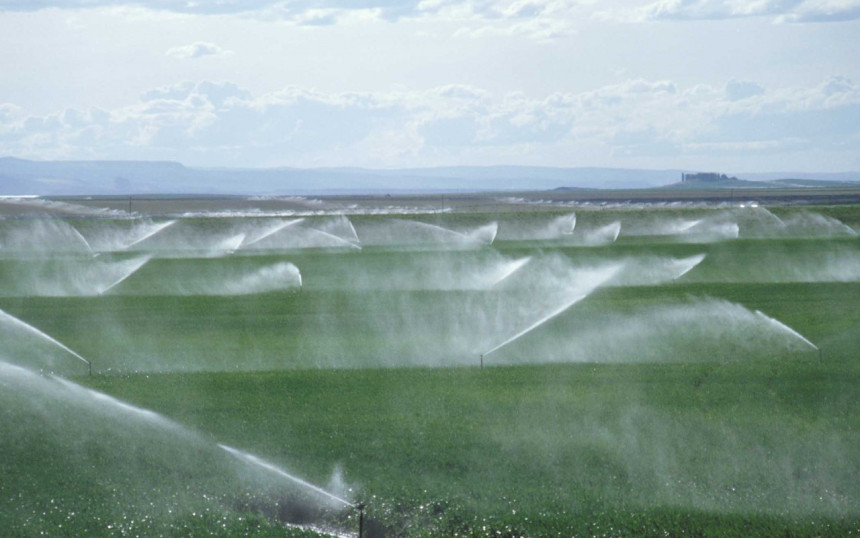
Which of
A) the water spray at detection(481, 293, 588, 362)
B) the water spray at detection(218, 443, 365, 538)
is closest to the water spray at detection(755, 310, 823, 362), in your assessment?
the water spray at detection(481, 293, 588, 362)

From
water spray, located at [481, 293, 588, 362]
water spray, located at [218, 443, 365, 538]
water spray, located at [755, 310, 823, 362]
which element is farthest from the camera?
water spray, located at [481, 293, 588, 362]

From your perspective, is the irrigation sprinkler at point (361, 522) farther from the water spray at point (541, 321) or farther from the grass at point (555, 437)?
the water spray at point (541, 321)

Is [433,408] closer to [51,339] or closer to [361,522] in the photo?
[361,522]

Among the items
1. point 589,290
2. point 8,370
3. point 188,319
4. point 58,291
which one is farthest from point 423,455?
point 58,291

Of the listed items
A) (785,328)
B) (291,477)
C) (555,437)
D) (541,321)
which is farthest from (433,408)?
(785,328)

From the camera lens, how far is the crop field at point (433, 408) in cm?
1623

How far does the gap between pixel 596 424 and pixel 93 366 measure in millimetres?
14288

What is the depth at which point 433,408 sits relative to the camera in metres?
21.7

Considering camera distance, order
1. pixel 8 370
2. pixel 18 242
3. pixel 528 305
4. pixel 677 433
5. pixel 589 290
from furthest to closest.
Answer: pixel 18 242 < pixel 589 290 < pixel 528 305 < pixel 8 370 < pixel 677 433

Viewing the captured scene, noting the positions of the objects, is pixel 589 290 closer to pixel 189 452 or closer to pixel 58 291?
pixel 58 291

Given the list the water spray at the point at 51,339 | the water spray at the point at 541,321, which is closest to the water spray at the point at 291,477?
the water spray at the point at 51,339

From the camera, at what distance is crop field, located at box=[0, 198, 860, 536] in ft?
53.3

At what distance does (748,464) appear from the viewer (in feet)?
59.2

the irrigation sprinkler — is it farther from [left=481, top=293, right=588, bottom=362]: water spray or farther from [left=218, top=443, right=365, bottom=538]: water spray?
[left=481, top=293, right=588, bottom=362]: water spray
